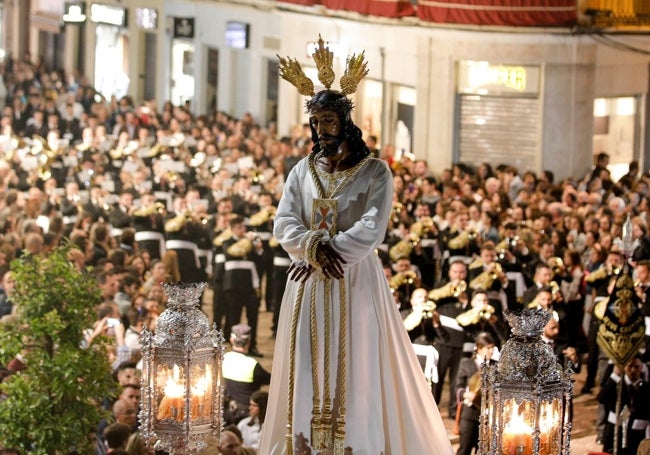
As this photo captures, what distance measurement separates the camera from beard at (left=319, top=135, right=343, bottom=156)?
11.3 meters

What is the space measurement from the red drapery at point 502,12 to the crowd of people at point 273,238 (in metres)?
2.60

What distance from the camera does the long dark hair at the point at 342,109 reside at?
11156 millimetres

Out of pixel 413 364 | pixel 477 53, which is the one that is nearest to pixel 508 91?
pixel 477 53

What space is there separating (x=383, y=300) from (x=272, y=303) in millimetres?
15251

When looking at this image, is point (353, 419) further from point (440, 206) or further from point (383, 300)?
point (440, 206)

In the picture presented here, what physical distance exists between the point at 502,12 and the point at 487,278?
46.3 feet

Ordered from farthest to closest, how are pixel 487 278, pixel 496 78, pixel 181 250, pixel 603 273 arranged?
pixel 496 78, pixel 181 250, pixel 603 273, pixel 487 278

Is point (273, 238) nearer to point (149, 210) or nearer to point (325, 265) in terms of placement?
point (149, 210)

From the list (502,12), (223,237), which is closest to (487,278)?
(223,237)

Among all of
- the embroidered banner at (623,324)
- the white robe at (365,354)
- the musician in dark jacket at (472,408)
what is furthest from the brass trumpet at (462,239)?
the white robe at (365,354)

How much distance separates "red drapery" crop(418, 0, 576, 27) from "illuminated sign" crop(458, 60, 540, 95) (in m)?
0.97

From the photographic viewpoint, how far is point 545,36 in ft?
115

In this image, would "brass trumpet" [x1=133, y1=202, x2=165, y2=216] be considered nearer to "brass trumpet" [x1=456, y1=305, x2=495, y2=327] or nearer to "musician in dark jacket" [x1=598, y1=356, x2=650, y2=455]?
"brass trumpet" [x1=456, y1=305, x2=495, y2=327]

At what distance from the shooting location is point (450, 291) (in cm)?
2073
